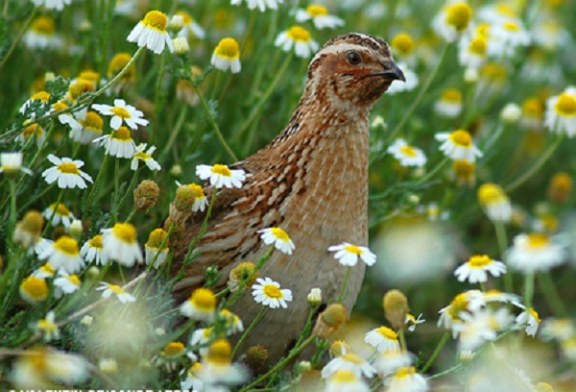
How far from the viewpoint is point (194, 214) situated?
327cm

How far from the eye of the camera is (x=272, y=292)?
2.83 m

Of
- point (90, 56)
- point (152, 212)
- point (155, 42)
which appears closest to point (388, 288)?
point (152, 212)

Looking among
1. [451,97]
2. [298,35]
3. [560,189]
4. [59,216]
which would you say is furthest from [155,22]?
[560,189]

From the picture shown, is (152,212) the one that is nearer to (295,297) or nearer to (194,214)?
(194,214)

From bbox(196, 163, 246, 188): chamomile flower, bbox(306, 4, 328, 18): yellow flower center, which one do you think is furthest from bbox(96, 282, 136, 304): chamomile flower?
bbox(306, 4, 328, 18): yellow flower center

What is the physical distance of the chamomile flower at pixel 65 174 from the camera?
292 cm

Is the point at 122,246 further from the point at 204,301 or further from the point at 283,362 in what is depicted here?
the point at 283,362

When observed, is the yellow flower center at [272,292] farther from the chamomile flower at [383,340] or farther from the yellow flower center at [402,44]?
the yellow flower center at [402,44]

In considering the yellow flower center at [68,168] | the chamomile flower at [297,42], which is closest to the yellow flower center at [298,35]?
the chamomile flower at [297,42]

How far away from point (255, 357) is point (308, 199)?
1.67ft

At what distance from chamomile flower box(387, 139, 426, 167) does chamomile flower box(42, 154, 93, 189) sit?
3.97 feet

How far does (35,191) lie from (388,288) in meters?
1.47

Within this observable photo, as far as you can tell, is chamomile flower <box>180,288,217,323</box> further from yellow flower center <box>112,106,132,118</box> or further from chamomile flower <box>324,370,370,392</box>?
yellow flower center <box>112,106,132,118</box>

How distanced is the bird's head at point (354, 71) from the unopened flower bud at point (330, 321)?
913 millimetres
